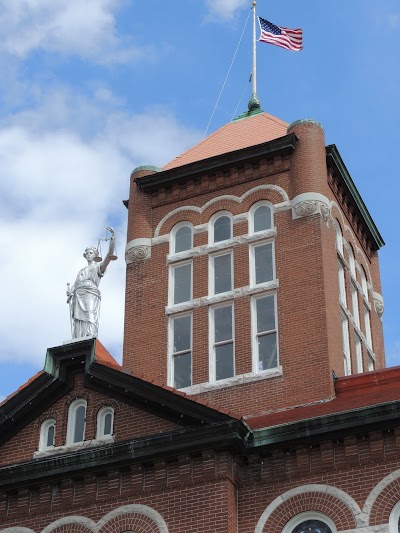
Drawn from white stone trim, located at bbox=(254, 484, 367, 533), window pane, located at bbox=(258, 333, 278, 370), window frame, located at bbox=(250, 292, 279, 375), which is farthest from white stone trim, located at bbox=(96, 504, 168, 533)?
window pane, located at bbox=(258, 333, 278, 370)

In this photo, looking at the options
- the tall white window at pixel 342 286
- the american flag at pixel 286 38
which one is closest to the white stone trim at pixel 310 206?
the tall white window at pixel 342 286

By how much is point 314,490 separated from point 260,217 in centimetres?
1065

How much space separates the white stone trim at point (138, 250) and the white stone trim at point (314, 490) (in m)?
11.0

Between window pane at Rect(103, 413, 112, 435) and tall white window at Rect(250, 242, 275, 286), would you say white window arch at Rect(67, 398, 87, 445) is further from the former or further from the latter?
tall white window at Rect(250, 242, 275, 286)

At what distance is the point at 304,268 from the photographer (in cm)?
2970

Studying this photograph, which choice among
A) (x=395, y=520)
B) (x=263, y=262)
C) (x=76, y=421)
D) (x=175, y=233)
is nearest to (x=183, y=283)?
(x=175, y=233)

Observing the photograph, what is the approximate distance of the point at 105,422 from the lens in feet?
83.5

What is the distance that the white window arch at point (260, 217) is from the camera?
31250 mm

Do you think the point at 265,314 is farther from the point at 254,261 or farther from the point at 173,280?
the point at 173,280

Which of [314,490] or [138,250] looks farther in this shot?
[138,250]

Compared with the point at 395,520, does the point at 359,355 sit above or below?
above

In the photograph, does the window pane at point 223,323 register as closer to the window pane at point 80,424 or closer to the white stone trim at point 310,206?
the white stone trim at point 310,206

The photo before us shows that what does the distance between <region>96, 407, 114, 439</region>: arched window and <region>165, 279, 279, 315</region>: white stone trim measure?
225 inches

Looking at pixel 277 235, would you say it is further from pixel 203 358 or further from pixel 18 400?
pixel 18 400
